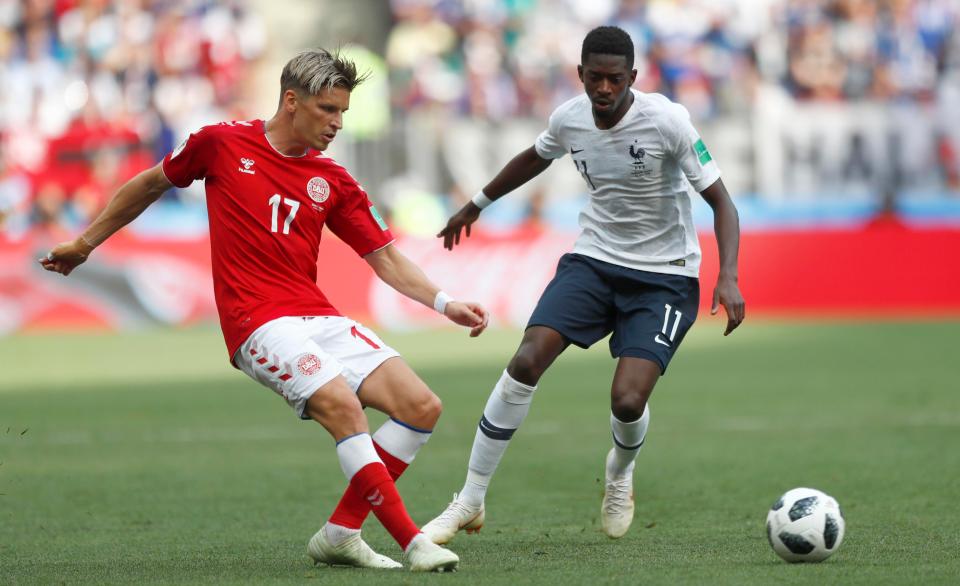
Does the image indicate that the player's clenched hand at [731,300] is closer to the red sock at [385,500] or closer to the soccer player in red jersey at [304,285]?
the soccer player in red jersey at [304,285]

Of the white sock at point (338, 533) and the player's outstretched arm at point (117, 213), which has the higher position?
the player's outstretched arm at point (117, 213)

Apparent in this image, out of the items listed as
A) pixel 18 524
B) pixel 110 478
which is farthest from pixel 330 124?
pixel 110 478

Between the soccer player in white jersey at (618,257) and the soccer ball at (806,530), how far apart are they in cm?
110

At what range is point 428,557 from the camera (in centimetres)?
545

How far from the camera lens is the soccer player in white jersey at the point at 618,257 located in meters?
6.61

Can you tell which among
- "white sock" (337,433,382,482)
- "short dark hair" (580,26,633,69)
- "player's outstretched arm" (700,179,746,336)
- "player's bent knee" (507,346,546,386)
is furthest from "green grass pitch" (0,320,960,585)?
"short dark hair" (580,26,633,69)

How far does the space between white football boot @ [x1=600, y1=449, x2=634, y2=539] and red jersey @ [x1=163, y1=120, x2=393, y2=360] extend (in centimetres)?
174

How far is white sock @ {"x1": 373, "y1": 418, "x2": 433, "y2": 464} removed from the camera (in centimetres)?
596

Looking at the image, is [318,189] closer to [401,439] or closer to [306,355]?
[306,355]

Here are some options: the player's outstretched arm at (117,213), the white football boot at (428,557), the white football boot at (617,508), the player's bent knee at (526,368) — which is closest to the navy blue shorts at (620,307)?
the player's bent knee at (526,368)

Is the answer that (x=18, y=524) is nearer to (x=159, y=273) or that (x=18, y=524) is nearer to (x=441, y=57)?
(x=159, y=273)

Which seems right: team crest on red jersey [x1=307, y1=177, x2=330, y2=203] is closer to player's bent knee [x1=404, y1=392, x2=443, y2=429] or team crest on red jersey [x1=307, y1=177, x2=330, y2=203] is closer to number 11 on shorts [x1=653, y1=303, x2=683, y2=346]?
player's bent knee [x1=404, y1=392, x2=443, y2=429]

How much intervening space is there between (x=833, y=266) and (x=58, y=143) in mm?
11683

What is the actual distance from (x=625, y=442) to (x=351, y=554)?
1707mm
